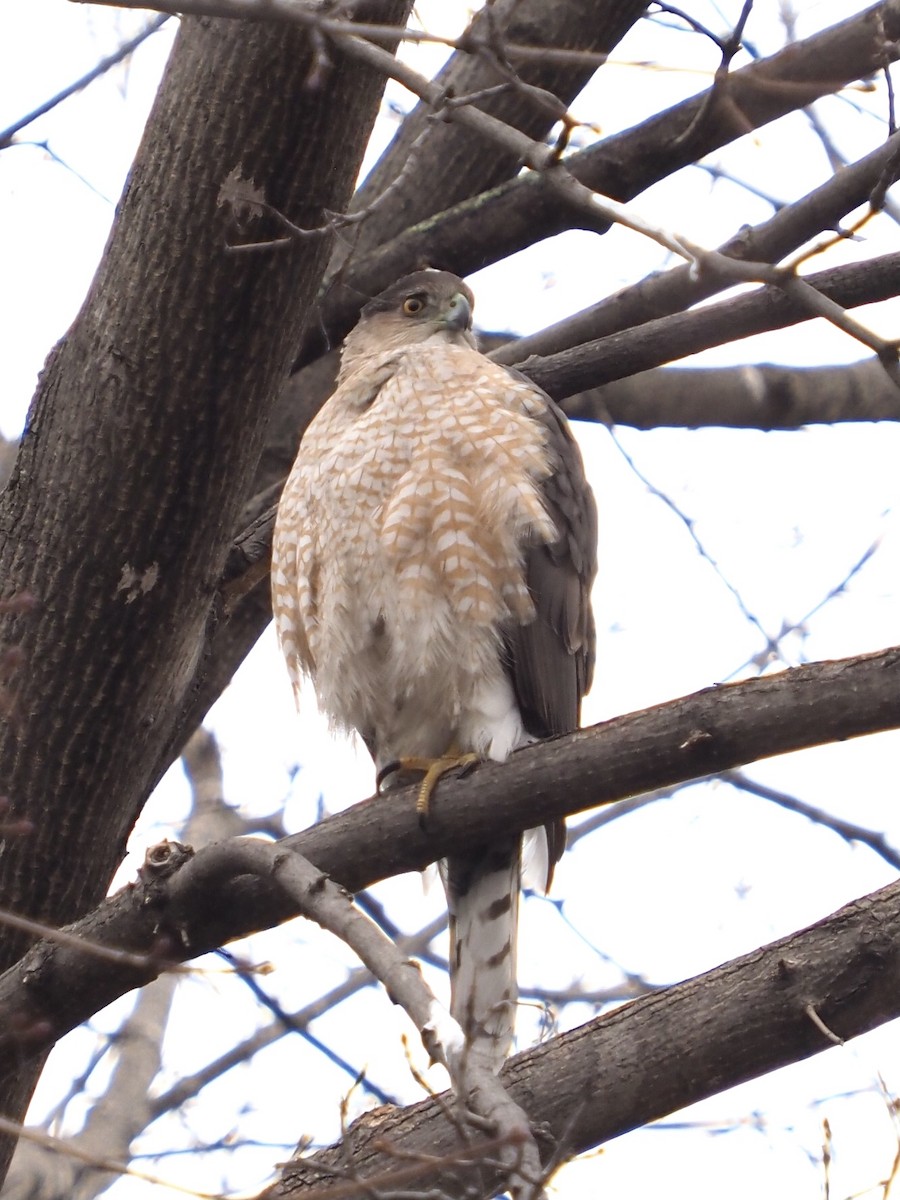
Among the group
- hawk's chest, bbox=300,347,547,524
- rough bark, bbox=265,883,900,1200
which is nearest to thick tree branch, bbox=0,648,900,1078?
rough bark, bbox=265,883,900,1200

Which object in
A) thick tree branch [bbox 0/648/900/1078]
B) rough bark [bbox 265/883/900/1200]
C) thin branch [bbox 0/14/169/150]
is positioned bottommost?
rough bark [bbox 265/883/900/1200]

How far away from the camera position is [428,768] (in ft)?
13.2

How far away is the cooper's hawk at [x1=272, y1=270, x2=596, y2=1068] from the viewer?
164 inches

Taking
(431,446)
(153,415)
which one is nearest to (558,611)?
(431,446)

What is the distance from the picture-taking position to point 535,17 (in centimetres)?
461

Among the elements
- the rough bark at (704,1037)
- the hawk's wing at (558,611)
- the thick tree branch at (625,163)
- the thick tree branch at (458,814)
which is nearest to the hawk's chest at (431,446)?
the hawk's wing at (558,611)

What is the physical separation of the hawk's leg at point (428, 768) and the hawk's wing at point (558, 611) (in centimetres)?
28

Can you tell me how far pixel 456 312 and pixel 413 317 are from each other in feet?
0.55

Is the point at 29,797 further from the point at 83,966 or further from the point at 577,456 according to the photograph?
the point at 577,456

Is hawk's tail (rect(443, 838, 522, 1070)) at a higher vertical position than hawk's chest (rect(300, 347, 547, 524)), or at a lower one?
lower

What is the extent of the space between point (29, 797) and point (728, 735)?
1742mm

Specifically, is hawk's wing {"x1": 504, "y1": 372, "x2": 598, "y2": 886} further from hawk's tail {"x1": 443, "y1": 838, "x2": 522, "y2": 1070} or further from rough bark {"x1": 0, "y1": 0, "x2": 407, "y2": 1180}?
rough bark {"x1": 0, "y1": 0, "x2": 407, "y2": 1180}

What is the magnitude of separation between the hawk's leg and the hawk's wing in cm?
28

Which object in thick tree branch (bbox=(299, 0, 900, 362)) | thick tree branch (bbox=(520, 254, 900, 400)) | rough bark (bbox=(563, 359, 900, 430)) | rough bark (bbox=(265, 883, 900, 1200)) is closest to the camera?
rough bark (bbox=(265, 883, 900, 1200))
